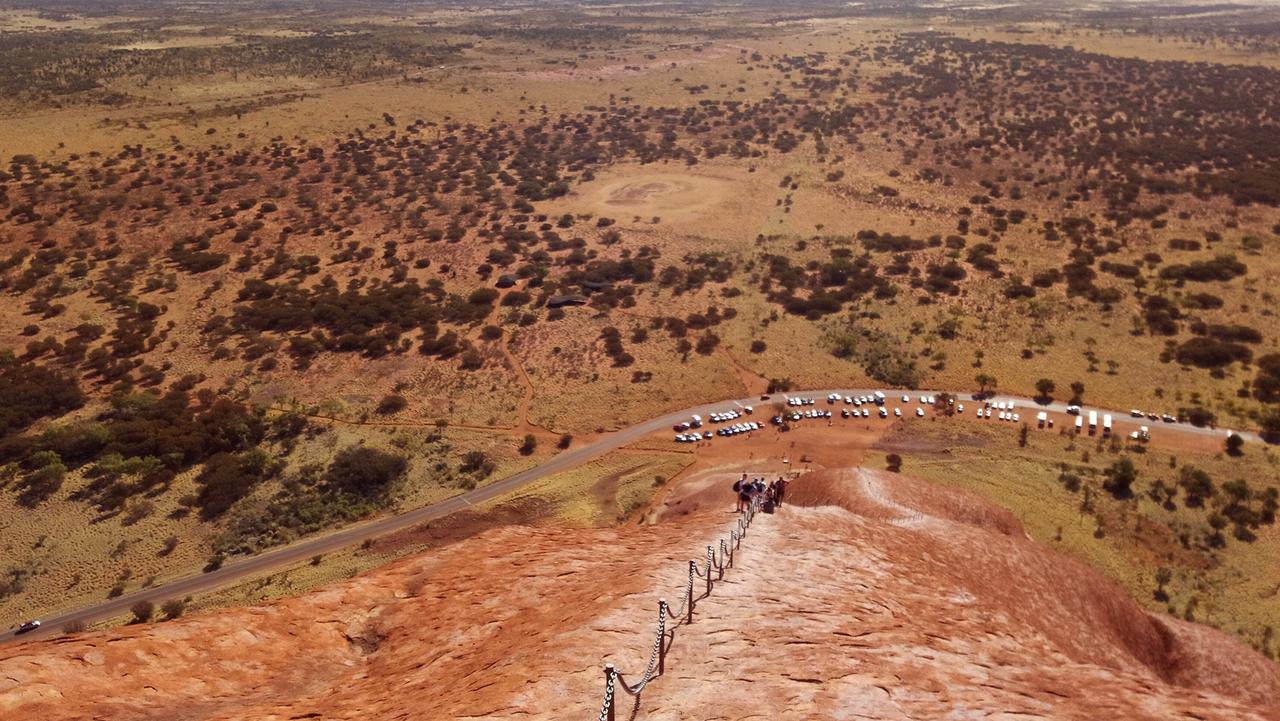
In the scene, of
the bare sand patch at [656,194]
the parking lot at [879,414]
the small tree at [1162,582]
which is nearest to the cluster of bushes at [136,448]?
the parking lot at [879,414]

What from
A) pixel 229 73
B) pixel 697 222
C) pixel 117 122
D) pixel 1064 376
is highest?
pixel 229 73

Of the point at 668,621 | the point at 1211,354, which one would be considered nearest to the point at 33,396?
the point at 668,621

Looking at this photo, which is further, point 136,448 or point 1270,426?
point 1270,426

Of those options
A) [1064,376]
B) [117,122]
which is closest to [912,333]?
[1064,376]

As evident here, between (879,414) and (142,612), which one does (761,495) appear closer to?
(879,414)

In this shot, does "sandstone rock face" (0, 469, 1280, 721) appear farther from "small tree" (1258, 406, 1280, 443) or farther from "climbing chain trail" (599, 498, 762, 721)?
"small tree" (1258, 406, 1280, 443)

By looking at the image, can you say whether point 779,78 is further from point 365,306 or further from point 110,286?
point 110,286

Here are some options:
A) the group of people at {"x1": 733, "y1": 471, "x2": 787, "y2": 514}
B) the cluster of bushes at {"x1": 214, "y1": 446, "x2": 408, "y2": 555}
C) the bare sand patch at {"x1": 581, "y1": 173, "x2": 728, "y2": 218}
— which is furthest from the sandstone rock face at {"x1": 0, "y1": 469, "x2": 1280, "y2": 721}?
the bare sand patch at {"x1": 581, "y1": 173, "x2": 728, "y2": 218}
